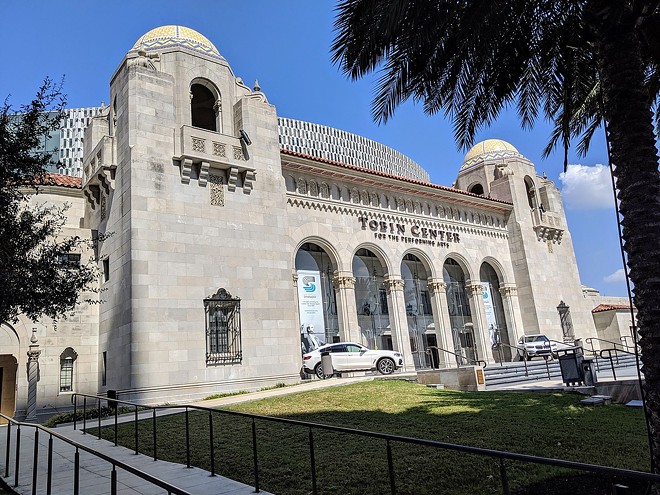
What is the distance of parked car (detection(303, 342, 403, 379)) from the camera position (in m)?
20.8

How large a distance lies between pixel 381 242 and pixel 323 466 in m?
19.3

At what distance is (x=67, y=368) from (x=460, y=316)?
70.9 feet

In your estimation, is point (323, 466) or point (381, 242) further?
point (381, 242)

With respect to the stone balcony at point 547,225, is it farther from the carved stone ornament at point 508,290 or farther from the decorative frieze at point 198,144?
the decorative frieze at point 198,144

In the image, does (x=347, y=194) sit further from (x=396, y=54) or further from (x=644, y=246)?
(x=644, y=246)

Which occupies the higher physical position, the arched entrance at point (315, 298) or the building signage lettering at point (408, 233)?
the building signage lettering at point (408, 233)

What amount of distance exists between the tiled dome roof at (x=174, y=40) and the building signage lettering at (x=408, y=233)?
423 inches

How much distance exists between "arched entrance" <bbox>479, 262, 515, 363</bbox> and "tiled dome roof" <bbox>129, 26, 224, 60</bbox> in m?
21.1

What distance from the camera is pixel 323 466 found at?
8.06 m

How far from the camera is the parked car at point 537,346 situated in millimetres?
28891

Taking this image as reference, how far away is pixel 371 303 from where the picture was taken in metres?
28.1

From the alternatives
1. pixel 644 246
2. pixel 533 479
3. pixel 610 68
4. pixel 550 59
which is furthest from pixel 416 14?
pixel 533 479

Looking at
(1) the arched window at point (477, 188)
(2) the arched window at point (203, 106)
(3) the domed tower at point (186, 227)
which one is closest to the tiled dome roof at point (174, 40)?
(3) the domed tower at point (186, 227)

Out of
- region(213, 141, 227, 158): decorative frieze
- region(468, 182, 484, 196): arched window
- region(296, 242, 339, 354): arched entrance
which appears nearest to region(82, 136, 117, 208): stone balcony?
region(213, 141, 227, 158): decorative frieze
